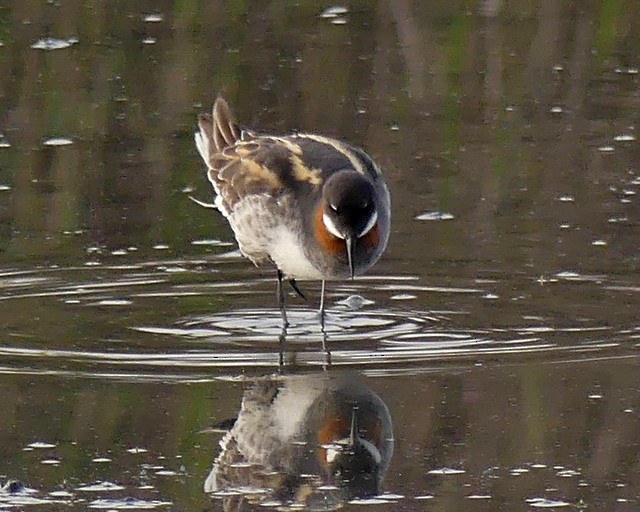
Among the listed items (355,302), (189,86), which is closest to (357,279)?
(355,302)

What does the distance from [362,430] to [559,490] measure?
0.95 metres

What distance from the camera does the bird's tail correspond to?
33.4 ft

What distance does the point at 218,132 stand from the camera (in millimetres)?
10242

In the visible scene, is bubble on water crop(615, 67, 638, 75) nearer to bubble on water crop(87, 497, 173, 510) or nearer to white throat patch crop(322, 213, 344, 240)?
white throat patch crop(322, 213, 344, 240)

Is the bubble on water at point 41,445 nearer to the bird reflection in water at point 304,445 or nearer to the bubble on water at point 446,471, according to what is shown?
the bird reflection in water at point 304,445

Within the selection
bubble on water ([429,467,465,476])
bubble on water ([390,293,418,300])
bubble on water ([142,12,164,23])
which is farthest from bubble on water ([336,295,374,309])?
bubble on water ([142,12,164,23])

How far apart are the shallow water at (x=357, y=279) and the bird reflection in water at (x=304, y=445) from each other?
47mm

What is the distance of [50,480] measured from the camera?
21.1 feet

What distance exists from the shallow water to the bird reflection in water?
0.16 feet

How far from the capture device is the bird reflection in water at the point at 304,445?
20.5ft

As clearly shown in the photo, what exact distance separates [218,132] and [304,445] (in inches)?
149

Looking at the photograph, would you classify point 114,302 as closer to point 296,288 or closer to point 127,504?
point 296,288

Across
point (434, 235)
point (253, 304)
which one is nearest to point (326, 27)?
point (434, 235)

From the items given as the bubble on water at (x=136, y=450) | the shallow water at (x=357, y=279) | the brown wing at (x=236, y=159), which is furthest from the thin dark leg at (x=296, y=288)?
the bubble on water at (x=136, y=450)
